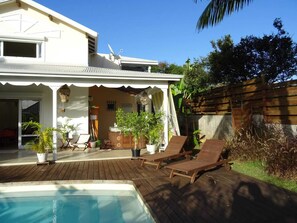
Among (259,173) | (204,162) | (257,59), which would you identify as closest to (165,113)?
(204,162)

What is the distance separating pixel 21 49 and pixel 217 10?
11552mm

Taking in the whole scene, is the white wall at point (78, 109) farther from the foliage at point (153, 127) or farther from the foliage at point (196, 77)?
the foliage at point (196, 77)

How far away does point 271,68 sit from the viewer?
18.9 m

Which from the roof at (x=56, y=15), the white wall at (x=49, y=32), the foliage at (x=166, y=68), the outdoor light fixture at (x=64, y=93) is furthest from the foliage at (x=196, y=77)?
the foliage at (x=166, y=68)

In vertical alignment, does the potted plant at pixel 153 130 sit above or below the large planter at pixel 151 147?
above

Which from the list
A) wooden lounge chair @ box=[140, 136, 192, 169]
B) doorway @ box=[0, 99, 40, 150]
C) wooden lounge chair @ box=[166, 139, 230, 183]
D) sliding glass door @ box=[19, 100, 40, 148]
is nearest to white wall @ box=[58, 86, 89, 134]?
sliding glass door @ box=[19, 100, 40, 148]

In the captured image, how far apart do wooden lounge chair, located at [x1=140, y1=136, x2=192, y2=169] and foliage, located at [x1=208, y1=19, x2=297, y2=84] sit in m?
9.78

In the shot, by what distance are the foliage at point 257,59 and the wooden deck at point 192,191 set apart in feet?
36.1

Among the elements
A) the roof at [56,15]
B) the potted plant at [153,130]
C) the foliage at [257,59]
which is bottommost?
the potted plant at [153,130]

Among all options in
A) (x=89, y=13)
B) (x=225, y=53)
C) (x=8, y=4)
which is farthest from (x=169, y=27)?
(x=8, y=4)

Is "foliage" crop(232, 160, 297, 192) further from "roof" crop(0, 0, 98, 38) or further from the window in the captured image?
the window

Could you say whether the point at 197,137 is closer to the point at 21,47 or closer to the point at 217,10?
the point at 217,10

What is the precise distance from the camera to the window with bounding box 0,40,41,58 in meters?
15.2

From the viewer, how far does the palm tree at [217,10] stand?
7039 millimetres
